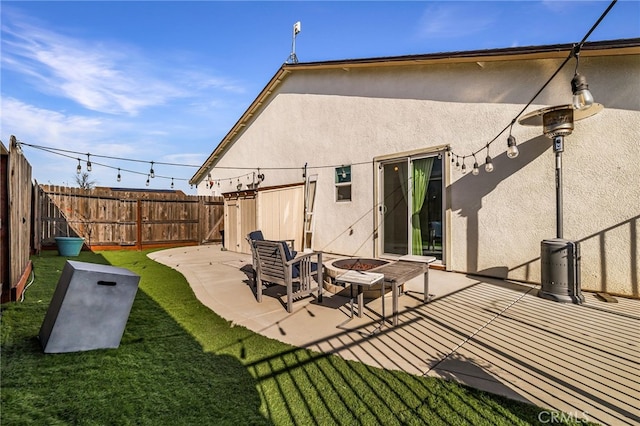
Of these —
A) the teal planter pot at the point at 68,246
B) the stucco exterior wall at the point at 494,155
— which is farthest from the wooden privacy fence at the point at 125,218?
the stucco exterior wall at the point at 494,155

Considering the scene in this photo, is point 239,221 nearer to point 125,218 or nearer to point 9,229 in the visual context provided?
point 125,218

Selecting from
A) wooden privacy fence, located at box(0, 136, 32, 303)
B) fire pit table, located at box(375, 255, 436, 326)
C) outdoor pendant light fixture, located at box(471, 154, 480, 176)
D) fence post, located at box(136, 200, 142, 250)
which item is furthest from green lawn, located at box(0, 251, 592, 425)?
fence post, located at box(136, 200, 142, 250)

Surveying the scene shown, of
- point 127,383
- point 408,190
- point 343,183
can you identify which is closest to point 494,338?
point 127,383

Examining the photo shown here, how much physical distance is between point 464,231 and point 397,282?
357 centimetres

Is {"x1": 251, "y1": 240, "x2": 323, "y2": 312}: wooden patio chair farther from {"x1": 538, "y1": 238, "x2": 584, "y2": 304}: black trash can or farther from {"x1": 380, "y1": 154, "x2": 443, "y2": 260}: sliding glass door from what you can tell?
{"x1": 538, "y1": 238, "x2": 584, "y2": 304}: black trash can

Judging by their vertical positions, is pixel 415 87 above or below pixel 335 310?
above

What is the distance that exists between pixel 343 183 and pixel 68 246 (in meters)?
8.34

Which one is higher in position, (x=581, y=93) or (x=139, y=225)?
(x=581, y=93)

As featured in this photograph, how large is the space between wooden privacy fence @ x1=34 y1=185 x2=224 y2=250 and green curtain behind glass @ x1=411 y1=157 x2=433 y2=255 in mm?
9702

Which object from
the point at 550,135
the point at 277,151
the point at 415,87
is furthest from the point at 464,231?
the point at 277,151

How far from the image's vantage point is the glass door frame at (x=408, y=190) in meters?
6.65

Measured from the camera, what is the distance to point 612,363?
8.82 ft

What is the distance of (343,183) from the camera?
28.8 ft

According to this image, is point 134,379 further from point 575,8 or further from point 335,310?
point 575,8
